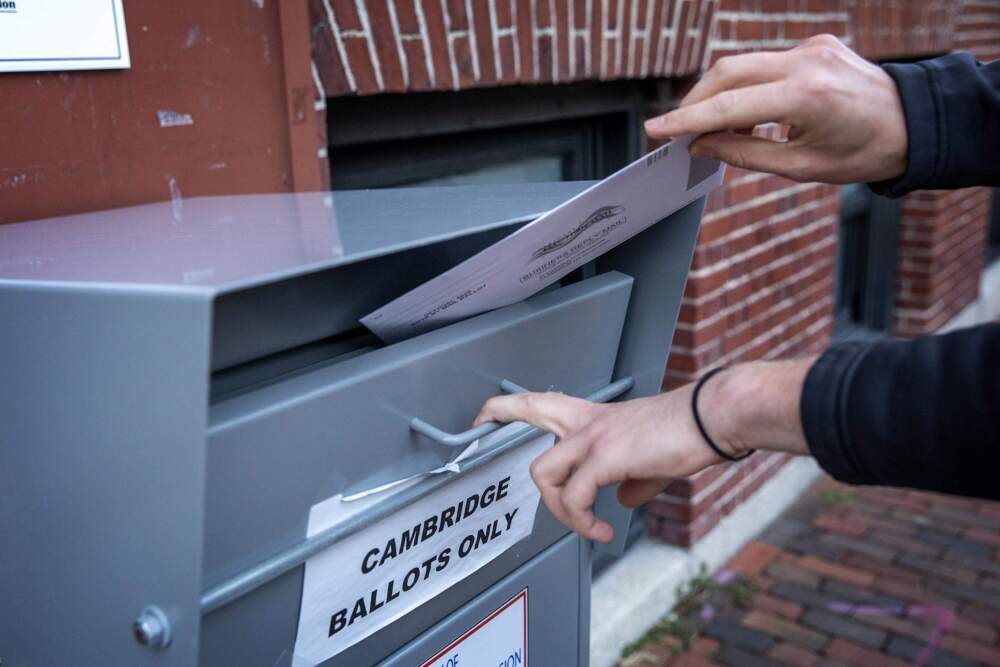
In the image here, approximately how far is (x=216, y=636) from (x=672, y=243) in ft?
2.70

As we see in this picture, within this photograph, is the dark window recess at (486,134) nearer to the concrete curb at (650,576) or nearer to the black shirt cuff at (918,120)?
the black shirt cuff at (918,120)

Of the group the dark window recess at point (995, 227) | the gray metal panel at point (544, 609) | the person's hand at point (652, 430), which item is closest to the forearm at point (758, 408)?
the person's hand at point (652, 430)

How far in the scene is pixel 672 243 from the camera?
1345 mm

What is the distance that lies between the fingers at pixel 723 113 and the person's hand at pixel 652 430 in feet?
0.91

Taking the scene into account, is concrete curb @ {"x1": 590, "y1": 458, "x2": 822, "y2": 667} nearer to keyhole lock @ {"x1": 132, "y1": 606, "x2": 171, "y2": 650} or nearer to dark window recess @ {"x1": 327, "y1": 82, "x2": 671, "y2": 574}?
dark window recess @ {"x1": 327, "y1": 82, "x2": 671, "y2": 574}

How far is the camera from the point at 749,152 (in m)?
1.15

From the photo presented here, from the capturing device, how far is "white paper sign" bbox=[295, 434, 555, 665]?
998 millimetres

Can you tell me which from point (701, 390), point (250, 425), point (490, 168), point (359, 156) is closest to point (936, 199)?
point (490, 168)

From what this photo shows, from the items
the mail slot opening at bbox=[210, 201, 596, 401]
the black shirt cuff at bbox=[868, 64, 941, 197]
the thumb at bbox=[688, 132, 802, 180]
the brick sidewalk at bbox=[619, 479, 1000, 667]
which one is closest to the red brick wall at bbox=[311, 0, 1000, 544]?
the brick sidewalk at bbox=[619, 479, 1000, 667]

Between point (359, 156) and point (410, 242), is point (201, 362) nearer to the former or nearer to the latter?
point (410, 242)

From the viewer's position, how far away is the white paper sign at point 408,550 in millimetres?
998

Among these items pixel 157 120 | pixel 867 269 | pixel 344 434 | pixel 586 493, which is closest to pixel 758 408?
pixel 586 493

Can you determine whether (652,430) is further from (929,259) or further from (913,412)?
(929,259)

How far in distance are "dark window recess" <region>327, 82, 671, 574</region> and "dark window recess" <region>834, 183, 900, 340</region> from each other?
8.56ft
